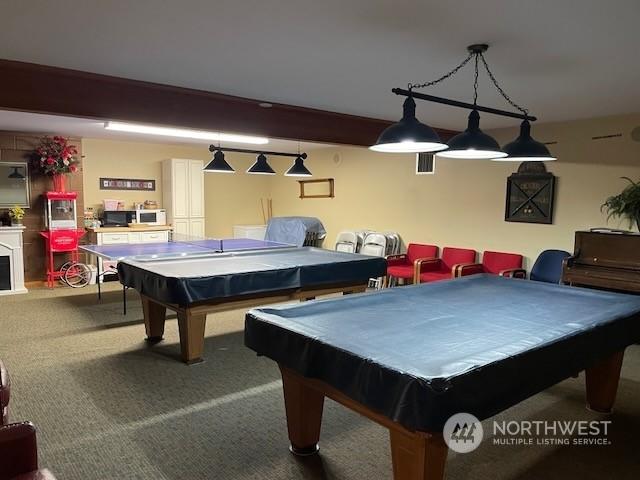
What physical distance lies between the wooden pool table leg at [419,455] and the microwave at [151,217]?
6970 mm

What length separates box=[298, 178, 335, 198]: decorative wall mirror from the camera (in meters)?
8.60

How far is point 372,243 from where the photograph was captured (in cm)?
719

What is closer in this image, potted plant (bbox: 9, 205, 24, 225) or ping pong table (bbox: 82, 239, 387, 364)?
ping pong table (bbox: 82, 239, 387, 364)

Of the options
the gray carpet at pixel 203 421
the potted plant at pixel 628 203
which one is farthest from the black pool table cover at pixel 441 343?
the potted plant at pixel 628 203

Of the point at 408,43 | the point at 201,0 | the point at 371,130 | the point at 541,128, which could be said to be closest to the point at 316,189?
the point at 371,130

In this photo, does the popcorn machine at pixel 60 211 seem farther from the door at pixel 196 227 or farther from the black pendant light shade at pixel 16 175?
the door at pixel 196 227

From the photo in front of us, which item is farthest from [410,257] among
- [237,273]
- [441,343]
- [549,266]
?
[441,343]

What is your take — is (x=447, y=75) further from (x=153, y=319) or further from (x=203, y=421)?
(x=153, y=319)

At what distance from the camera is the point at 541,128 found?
18.1 feet

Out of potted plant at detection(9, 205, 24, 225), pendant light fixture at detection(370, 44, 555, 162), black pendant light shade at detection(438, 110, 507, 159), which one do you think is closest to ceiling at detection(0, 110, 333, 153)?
potted plant at detection(9, 205, 24, 225)

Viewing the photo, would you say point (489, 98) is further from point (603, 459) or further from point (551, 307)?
point (603, 459)

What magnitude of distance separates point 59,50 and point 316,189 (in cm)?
634

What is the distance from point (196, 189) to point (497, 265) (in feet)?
17.8

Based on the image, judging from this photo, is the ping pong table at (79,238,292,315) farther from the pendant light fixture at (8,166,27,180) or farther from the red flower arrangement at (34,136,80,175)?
the pendant light fixture at (8,166,27,180)
